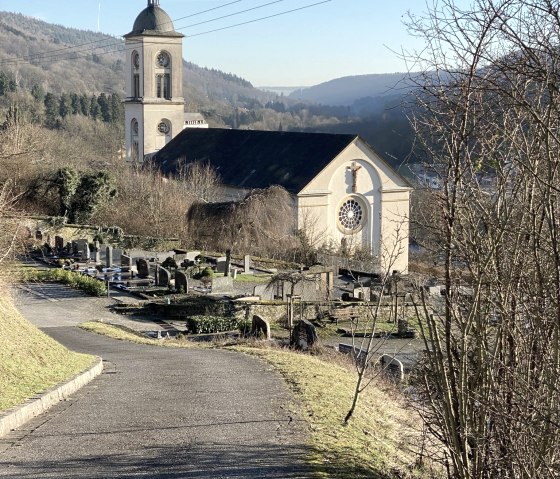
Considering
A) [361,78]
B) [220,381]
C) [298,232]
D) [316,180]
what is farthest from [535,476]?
[361,78]

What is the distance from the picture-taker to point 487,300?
25.6 ft

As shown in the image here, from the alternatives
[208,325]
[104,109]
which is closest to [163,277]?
[208,325]

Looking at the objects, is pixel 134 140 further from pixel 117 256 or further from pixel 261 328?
pixel 261 328

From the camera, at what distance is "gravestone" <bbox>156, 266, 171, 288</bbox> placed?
29.5 m

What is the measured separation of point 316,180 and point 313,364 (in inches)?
1247

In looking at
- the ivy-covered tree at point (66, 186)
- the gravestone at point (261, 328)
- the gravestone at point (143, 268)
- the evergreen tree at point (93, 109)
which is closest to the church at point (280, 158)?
the ivy-covered tree at point (66, 186)

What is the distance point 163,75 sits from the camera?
67.9m

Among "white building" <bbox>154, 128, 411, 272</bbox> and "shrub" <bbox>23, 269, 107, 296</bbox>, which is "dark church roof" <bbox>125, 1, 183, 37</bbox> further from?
"shrub" <bbox>23, 269, 107, 296</bbox>

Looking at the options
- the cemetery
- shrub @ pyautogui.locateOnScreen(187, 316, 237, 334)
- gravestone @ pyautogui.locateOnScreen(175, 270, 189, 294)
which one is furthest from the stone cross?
shrub @ pyautogui.locateOnScreen(187, 316, 237, 334)

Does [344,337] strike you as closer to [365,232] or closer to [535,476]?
[535,476]

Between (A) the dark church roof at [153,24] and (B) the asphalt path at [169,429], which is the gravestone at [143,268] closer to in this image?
(B) the asphalt path at [169,429]

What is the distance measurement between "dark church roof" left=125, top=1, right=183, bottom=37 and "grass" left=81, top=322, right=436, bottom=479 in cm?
5370

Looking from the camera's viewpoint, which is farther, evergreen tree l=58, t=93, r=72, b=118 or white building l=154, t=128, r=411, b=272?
evergreen tree l=58, t=93, r=72, b=118

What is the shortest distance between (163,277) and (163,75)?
134 ft
